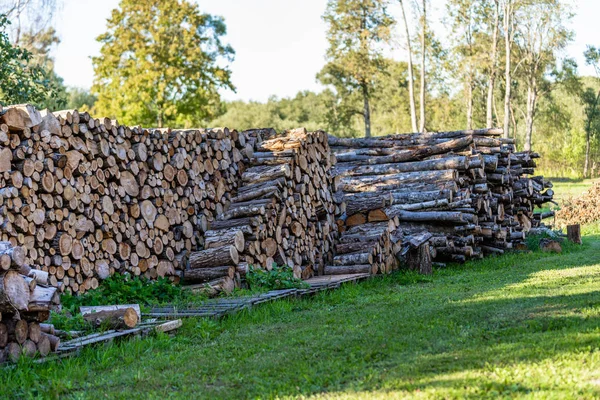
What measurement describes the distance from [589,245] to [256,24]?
4097 centimetres

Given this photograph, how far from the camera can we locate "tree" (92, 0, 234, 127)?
37531mm

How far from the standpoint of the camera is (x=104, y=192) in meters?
10.2

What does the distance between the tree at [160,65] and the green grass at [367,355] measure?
97.1 ft

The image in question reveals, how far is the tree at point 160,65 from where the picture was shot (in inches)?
1478

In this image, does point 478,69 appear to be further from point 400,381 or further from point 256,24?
point 400,381

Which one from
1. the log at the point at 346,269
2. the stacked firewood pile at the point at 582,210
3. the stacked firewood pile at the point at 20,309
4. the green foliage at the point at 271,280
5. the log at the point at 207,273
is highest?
the stacked firewood pile at the point at 20,309

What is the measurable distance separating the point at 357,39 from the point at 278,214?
1238 inches

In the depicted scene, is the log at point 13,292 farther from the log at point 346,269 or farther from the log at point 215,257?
the log at point 346,269

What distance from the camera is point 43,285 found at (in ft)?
23.3

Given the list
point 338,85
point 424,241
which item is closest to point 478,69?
point 338,85

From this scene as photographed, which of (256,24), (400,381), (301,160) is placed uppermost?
(256,24)

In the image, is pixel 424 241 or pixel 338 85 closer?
pixel 424 241

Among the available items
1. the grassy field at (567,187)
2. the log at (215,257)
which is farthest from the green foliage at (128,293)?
the grassy field at (567,187)

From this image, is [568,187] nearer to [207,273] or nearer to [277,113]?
[207,273]
